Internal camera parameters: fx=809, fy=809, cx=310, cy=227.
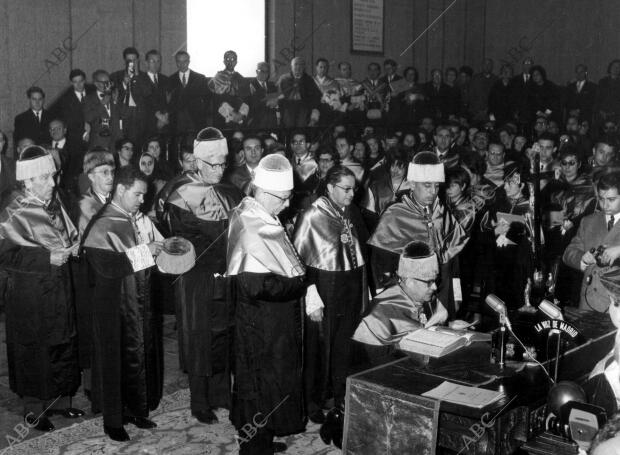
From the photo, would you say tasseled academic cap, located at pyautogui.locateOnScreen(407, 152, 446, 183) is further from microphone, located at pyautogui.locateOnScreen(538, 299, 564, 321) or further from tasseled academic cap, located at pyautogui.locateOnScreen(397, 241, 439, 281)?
microphone, located at pyautogui.locateOnScreen(538, 299, 564, 321)

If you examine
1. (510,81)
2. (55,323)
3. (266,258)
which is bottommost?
(55,323)

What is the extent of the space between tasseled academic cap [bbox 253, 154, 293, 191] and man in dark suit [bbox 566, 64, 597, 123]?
37.7ft

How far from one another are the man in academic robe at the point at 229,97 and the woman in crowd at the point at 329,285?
546 cm

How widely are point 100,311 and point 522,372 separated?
9.33 ft

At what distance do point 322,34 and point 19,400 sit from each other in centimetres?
1167

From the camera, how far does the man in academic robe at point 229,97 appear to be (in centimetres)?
1132

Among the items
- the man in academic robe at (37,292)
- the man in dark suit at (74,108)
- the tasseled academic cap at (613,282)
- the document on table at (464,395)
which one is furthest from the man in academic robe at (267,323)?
the man in dark suit at (74,108)

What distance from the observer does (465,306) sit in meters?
8.12

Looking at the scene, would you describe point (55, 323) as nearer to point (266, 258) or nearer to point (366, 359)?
point (266, 258)

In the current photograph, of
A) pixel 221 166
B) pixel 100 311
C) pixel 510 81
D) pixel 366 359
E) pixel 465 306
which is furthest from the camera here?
pixel 510 81

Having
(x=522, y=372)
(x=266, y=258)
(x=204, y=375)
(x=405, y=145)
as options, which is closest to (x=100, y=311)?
(x=204, y=375)

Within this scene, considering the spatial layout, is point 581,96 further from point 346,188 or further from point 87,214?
point 87,214

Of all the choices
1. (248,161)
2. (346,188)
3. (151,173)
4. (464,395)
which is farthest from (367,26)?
(464,395)

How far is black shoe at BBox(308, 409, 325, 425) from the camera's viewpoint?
5836 mm
